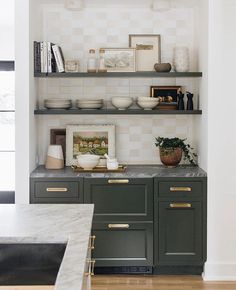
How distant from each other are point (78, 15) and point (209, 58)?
1.40 meters

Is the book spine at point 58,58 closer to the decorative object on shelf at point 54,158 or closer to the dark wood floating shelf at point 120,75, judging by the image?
the dark wood floating shelf at point 120,75

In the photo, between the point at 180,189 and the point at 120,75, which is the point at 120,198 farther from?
the point at 120,75

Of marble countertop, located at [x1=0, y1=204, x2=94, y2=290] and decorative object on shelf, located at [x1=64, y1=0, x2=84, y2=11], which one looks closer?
marble countertop, located at [x1=0, y1=204, x2=94, y2=290]

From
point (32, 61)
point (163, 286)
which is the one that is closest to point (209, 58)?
point (32, 61)

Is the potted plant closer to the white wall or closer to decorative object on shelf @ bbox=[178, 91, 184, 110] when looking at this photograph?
decorative object on shelf @ bbox=[178, 91, 184, 110]

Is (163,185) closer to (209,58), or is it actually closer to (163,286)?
(163,286)

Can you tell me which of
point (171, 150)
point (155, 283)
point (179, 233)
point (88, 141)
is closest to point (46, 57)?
point (88, 141)

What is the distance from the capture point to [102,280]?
430 cm

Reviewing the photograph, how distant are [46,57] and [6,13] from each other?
773 millimetres

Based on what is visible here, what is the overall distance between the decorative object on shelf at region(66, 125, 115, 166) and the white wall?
3.34 ft

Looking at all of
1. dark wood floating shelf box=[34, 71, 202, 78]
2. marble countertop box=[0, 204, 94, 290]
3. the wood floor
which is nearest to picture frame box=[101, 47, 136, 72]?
dark wood floating shelf box=[34, 71, 202, 78]

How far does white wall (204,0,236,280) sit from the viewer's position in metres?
4.30

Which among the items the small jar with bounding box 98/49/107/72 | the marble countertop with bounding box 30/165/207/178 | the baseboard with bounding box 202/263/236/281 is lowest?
the baseboard with bounding box 202/263/236/281

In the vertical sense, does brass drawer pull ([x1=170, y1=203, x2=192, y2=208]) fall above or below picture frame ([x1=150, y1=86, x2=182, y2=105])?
below
